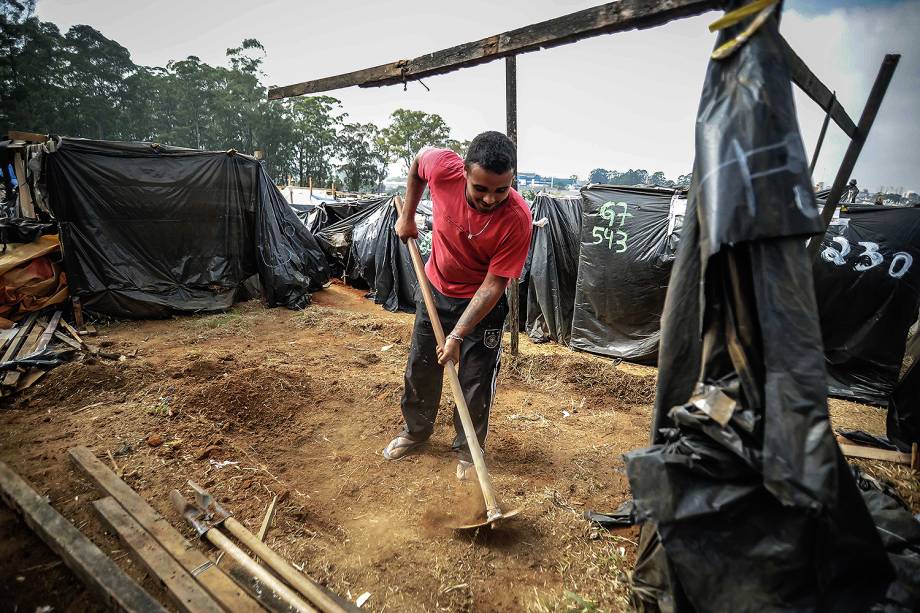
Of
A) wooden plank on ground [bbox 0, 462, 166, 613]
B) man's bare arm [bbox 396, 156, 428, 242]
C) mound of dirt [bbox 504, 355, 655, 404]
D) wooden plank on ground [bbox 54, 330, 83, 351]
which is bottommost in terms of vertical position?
mound of dirt [bbox 504, 355, 655, 404]

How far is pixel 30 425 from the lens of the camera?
2.79 meters

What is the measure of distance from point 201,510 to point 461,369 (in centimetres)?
157

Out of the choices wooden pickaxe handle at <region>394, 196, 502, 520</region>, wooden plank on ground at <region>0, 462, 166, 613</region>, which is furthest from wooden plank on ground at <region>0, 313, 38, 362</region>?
wooden pickaxe handle at <region>394, 196, 502, 520</region>

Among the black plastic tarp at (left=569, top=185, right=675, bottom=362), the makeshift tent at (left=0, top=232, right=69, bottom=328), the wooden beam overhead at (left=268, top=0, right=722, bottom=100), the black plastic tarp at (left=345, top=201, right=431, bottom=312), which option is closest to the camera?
the wooden beam overhead at (left=268, top=0, right=722, bottom=100)

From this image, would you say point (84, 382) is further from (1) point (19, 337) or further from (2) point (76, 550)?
(2) point (76, 550)

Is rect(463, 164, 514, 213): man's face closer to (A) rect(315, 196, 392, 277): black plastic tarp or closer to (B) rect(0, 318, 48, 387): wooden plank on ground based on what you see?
(B) rect(0, 318, 48, 387): wooden plank on ground

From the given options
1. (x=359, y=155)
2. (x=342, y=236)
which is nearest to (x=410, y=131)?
(x=359, y=155)

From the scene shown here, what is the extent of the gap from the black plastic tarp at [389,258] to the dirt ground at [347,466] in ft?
10.3

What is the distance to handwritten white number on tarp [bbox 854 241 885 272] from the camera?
4286mm

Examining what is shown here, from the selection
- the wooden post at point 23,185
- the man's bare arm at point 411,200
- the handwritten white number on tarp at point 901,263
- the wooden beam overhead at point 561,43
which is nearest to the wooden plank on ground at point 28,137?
the wooden post at point 23,185

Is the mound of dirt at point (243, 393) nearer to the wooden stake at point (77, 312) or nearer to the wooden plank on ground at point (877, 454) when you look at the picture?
the wooden stake at point (77, 312)

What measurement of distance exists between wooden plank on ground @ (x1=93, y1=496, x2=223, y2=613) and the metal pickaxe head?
157mm

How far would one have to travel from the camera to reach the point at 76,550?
1699mm

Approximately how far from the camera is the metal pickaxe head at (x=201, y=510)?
6.35ft
